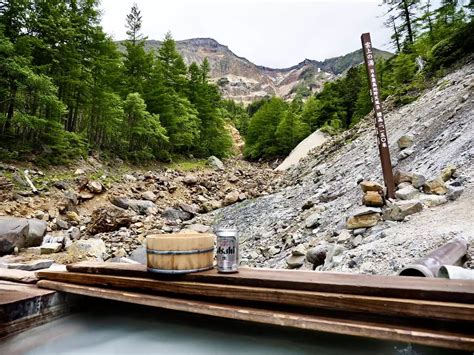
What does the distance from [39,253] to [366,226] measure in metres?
7.57

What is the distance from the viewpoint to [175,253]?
1.97m

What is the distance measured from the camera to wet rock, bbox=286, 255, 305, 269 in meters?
4.79

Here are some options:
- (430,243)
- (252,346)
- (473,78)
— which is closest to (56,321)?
(252,346)

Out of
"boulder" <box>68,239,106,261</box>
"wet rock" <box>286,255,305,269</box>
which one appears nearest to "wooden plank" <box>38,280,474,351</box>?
"wet rock" <box>286,255,305,269</box>

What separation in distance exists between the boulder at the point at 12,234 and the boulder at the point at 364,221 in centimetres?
775

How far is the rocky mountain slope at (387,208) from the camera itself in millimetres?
3676

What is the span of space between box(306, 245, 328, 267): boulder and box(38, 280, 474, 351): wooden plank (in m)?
2.92

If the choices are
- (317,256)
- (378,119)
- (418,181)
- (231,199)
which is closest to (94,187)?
(231,199)

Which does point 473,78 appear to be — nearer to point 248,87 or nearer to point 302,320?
point 302,320

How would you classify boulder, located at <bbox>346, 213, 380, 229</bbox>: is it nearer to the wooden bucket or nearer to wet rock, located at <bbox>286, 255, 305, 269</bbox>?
wet rock, located at <bbox>286, 255, 305, 269</bbox>

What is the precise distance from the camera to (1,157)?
12180 millimetres

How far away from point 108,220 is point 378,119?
8199mm

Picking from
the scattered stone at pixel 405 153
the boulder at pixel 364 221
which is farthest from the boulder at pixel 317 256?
the scattered stone at pixel 405 153

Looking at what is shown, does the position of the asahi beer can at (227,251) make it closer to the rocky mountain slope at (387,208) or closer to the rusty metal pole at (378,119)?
the rocky mountain slope at (387,208)
